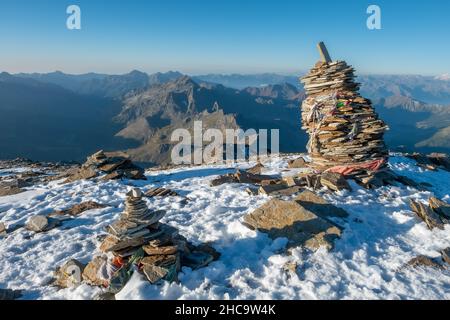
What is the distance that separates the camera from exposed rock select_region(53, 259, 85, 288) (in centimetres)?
991

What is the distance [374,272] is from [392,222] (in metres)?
3.80

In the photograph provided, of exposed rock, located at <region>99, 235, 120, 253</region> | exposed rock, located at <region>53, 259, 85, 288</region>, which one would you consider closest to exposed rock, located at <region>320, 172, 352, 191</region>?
exposed rock, located at <region>99, 235, 120, 253</region>

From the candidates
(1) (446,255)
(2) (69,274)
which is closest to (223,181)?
(2) (69,274)

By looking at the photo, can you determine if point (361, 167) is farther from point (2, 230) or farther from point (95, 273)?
point (2, 230)

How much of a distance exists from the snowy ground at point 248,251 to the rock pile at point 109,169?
12.4ft

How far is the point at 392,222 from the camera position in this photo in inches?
508

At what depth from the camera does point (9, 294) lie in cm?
952

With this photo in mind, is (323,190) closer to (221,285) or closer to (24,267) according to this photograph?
(221,285)

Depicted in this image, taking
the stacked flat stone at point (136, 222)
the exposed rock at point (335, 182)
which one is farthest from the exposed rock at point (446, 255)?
the stacked flat stone at point (136, 222)

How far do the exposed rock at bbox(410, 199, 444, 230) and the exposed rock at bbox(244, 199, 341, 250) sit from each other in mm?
3515

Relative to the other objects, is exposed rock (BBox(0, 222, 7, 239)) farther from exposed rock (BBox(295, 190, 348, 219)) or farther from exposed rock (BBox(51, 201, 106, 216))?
exposed rock (BBox(295, 190, 348, 219))

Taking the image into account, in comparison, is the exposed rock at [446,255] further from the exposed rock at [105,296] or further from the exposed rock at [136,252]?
the exposed rock at [105,296]

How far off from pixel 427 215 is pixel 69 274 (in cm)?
1188
